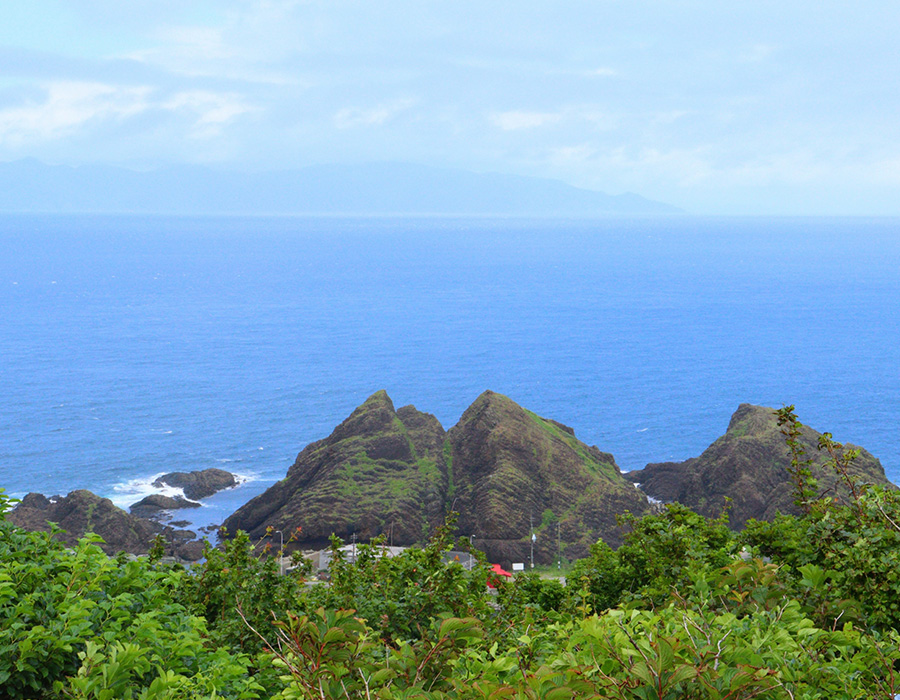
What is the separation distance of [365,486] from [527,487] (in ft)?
34.0

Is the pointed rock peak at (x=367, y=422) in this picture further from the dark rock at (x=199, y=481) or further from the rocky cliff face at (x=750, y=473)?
the rocky cliff face at (x=750, y=473)

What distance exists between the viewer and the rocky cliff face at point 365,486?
46.2 m

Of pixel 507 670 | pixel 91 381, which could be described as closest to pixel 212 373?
pixel 91 381

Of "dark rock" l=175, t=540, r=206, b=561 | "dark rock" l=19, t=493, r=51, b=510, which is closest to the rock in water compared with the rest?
"dark rock" l=175, t=540, r=206, b=561

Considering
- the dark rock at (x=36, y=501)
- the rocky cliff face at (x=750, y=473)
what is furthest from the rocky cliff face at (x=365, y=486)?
the rocky cliff face at (x=750, y=473)

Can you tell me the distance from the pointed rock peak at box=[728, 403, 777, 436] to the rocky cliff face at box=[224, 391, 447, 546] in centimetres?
2122

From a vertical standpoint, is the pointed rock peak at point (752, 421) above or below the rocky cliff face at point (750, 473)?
above

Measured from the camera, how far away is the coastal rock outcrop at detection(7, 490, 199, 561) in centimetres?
4416

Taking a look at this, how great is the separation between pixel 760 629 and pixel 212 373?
96664 mm

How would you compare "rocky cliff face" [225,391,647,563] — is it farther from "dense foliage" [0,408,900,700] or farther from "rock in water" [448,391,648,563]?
"dense foliage" [0,408,900,700]

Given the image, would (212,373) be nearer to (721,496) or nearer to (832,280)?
(721,496)

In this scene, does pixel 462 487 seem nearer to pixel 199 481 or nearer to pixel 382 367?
→ pixel 199 481

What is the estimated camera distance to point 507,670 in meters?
4.59

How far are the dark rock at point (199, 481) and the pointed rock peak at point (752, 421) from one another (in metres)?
38.5
